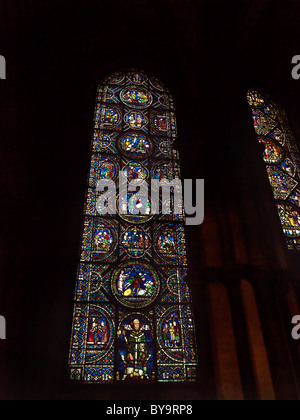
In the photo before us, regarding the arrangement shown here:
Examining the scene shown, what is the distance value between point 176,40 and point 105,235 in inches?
180

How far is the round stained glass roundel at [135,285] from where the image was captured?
5.36 meters

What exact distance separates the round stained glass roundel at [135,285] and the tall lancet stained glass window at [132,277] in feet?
0.04

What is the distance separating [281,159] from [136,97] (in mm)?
3065

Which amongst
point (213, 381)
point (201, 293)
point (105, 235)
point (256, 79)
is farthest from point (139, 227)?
point (256, 79)

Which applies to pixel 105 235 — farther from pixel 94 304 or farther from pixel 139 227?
pixel 94 304

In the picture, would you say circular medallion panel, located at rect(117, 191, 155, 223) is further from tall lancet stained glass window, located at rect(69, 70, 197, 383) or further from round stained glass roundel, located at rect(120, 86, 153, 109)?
round stained glass roundel, located at rect(120, 86, 153, 109)

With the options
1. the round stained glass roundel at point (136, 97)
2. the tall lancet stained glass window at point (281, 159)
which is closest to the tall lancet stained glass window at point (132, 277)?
the round stained glass roundel at point (136, 97)

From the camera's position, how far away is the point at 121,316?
522cm

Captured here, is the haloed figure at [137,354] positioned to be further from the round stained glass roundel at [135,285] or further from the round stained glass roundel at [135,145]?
the round stained glass roundel at [135,145]

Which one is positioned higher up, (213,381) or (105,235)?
(105,235)

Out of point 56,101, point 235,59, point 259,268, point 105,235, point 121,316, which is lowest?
point 121,316

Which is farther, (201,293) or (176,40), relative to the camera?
(176,40)

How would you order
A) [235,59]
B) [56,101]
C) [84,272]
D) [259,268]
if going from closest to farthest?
[259,268]
[84,272]
[56,101]
[235,59]

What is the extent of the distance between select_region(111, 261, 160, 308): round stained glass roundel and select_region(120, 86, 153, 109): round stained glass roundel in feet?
11.7
